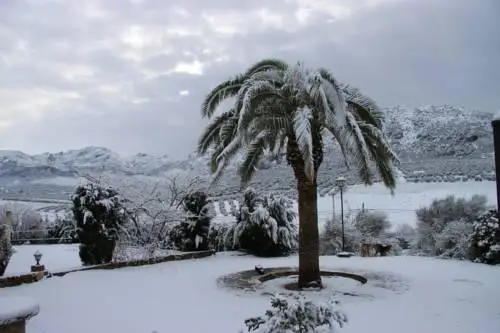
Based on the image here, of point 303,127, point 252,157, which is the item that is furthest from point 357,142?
point 252,157

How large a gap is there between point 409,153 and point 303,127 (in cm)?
1721

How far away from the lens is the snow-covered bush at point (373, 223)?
740 inches

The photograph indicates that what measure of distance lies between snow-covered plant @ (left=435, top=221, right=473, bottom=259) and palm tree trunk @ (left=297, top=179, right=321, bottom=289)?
524cm

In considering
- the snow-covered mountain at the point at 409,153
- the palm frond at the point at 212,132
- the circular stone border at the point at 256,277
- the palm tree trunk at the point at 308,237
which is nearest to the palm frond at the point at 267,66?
the palm frond at the point at 212,132

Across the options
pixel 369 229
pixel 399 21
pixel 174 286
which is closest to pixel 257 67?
pixel 399 21

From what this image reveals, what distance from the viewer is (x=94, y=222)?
38.6 feet

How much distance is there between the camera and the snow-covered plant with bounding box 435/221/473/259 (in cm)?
1283

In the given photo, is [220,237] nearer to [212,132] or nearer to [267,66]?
[212,132]

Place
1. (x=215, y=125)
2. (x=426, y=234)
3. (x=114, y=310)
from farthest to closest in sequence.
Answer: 1. (x=426, y=234)
2. (x=215, y=125)
3. (x=114, y=310)

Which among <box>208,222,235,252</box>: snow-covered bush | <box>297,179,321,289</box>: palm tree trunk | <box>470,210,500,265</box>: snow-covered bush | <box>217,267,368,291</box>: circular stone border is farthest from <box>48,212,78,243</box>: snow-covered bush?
<box>470,210,500,265</box>: snow-covered bush

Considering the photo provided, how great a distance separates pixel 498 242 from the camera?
Result: 11.3m

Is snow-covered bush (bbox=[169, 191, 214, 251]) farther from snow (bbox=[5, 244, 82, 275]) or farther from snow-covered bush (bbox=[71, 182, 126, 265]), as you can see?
snow (bbox=[5, 244, 82, 275])

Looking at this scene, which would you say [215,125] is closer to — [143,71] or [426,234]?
[143,71]

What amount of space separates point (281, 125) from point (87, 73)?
252 inches
